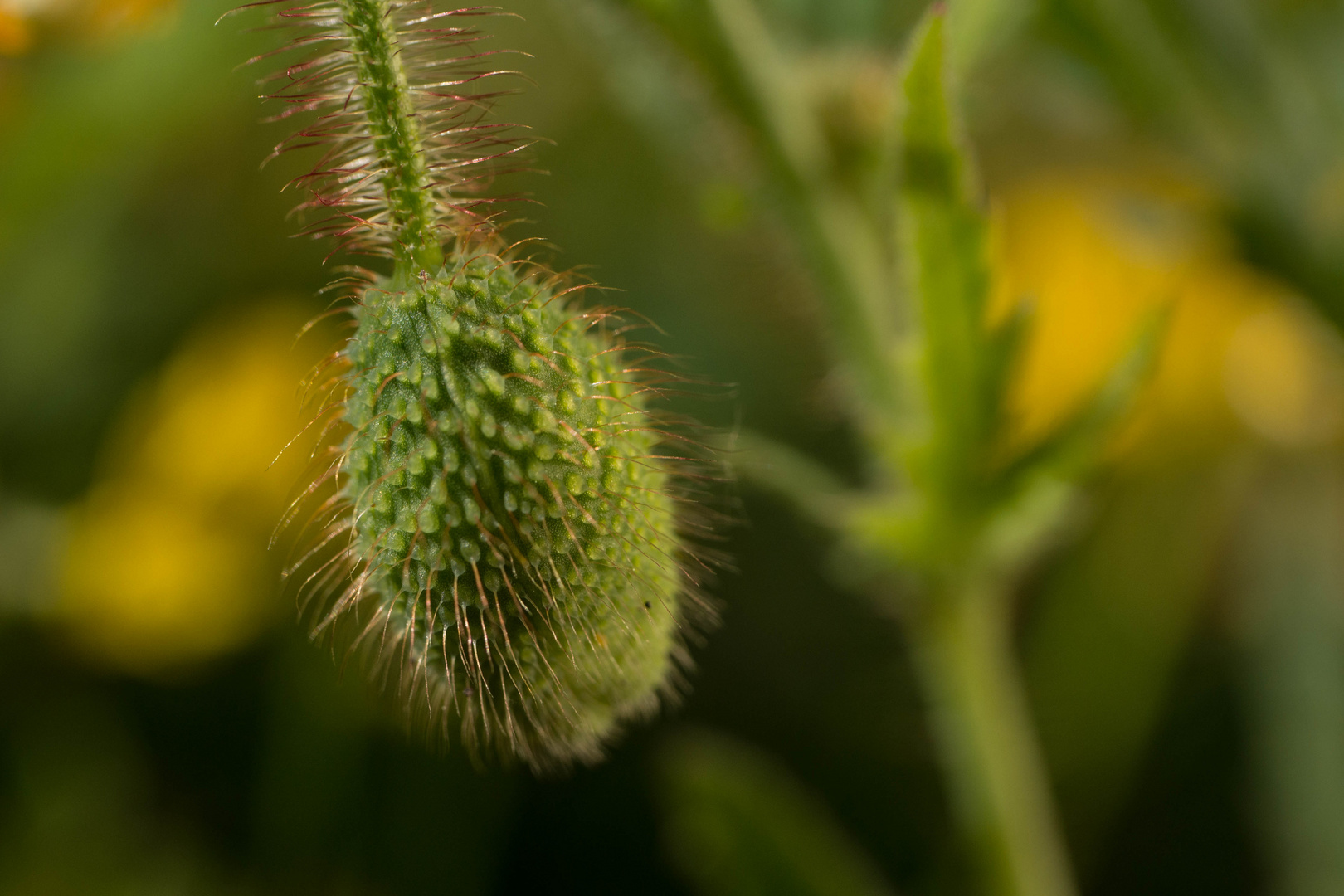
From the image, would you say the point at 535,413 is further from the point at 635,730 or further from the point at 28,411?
the point at 28,411

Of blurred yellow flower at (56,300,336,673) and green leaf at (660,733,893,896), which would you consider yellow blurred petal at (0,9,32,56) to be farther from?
green leaf at (660,733,893,896)

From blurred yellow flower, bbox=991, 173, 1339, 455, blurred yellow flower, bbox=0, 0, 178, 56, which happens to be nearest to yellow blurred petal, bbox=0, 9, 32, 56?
blurred yellow flower, bbox=0, 0, 178, 56

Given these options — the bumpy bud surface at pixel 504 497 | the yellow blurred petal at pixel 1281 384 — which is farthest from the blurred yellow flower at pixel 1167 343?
the bumpy bud surface at pixel 504 497

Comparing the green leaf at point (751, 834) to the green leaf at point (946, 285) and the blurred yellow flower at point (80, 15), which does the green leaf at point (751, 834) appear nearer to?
the green leaf at point (946, 285)

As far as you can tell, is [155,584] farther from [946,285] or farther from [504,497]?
[946,285]

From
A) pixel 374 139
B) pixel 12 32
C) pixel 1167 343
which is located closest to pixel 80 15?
pixel 12 32

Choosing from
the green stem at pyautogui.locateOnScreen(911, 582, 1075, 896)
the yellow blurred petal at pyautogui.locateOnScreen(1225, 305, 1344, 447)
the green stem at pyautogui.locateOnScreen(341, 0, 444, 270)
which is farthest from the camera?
the yellow blurred petal at pyautogui.locateOnScreen(1225, 305, 1344, 447)
